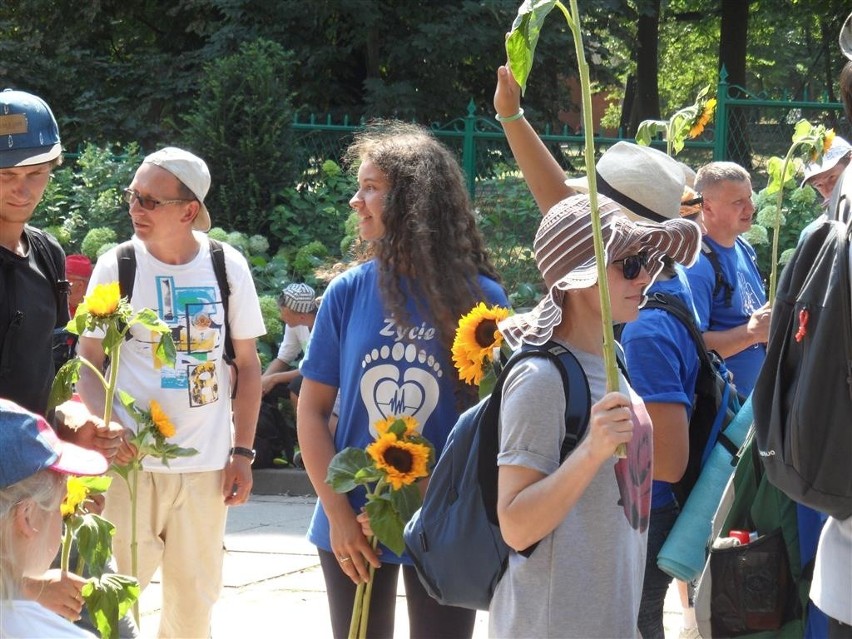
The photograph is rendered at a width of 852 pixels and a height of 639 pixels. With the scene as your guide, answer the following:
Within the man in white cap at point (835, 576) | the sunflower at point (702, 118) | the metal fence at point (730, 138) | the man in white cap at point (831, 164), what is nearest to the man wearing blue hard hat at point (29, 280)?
the man in white cap at point (835, 576)

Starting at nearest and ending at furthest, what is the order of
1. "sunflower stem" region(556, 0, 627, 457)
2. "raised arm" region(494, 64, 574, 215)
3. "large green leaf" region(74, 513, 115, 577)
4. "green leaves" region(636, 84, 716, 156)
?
"sunflower stem" region(556, 0, 627, 457) → "large green leaf" region(74, 513, 115, 577) → "raised arm" region(494, 64, 574, 215) → "green leaves" region(636, 84, 716, 156)

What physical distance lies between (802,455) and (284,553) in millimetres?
4820

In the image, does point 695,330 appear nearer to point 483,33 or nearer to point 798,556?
point 798,556

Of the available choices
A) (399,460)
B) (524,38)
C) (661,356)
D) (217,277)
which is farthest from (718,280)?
(524,38)

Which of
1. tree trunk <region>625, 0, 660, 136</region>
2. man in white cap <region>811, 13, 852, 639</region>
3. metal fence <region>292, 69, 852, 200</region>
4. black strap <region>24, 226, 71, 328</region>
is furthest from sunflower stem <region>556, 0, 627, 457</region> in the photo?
tree trunk <region>625, 0, 660, 136</region>

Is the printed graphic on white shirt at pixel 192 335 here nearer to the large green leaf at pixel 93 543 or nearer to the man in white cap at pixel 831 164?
the large green leaf at pixel 93 543

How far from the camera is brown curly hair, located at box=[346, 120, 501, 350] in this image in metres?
3.51

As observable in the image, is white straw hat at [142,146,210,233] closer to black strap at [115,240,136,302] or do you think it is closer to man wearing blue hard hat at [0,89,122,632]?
black strap at [115,240,136,302]

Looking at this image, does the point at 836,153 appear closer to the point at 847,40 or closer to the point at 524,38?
the point at 847,40

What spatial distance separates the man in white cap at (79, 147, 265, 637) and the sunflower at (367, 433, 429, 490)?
4.06ft

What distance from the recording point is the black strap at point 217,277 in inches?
169

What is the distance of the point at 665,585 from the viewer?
148 inches

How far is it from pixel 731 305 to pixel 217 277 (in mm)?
2165

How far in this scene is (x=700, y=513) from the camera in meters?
3.38
